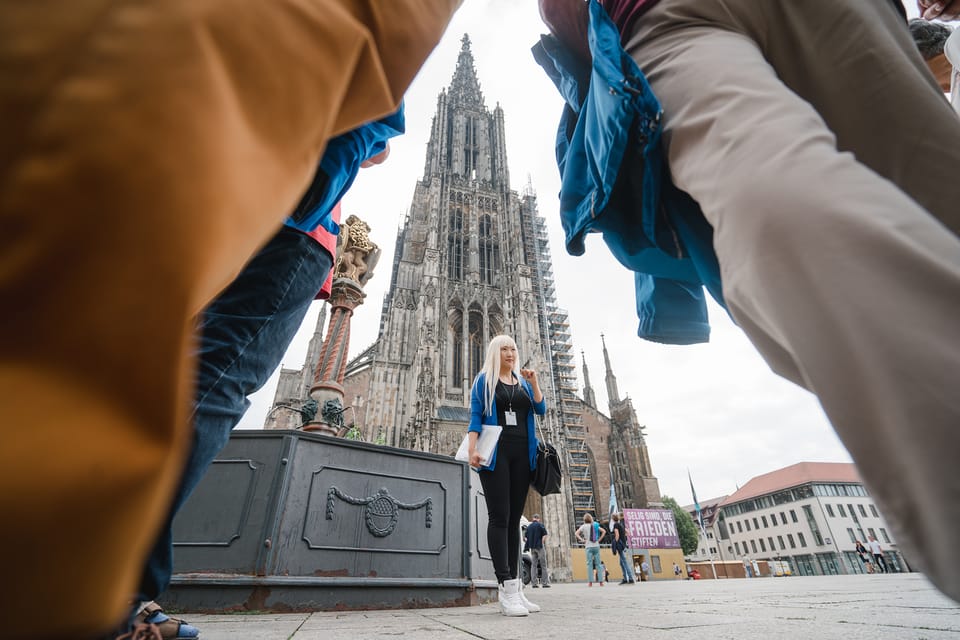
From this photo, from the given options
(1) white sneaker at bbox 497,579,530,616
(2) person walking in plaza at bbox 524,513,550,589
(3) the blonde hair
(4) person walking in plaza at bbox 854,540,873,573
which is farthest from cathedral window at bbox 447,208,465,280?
(1) white sneaker at bbox 497,579,530,616

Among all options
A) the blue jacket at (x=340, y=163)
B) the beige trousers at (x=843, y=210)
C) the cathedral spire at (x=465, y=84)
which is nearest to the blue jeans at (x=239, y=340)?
the blue jacket at (x=340, y=163)

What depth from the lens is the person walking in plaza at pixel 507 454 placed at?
A: 98.9 inches

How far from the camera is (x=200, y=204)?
0.32m

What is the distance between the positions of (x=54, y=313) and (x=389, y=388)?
21.1m

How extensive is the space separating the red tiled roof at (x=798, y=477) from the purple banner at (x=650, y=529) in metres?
24.2

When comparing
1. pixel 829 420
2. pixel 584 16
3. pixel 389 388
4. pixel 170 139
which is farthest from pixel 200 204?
pixel 389 388

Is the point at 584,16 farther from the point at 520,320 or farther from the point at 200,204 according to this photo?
the point at 520,320

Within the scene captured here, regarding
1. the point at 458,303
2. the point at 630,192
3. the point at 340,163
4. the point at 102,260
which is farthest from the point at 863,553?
the point at 102,260

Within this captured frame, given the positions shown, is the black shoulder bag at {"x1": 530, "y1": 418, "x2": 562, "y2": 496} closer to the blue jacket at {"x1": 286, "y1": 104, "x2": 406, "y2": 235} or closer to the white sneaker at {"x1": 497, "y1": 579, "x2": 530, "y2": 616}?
the white sneaker at {"x1": 497, "y1": 579, "x2": 530, "y2": 616}

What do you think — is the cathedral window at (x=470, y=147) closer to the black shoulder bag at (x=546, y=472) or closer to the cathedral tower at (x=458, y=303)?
the cathedral tower at (x=458, y=303)

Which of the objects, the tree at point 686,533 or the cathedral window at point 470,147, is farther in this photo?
the tree at point 686,533

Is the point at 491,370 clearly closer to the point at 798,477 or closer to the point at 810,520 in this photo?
the point at 810,520

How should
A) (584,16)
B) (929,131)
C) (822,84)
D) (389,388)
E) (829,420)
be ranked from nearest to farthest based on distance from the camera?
(829,420)
(929,131)
(822,84)
(584,16)
(389,388)

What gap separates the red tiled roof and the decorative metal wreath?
148ft
